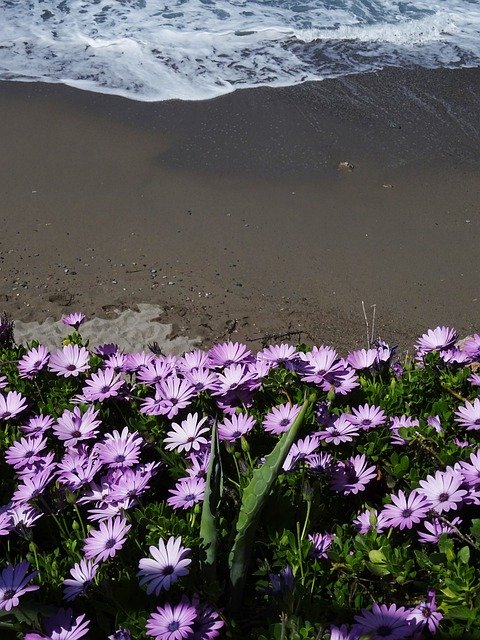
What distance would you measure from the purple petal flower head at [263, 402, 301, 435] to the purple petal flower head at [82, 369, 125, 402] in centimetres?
44

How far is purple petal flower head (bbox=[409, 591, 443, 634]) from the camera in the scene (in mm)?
1534

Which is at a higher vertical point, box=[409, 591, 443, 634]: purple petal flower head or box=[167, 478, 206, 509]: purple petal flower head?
box=[409, 591, 443, 634]: purple petal flower head

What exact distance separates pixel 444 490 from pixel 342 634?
17.5 inches

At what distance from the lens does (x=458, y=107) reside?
23.4ft

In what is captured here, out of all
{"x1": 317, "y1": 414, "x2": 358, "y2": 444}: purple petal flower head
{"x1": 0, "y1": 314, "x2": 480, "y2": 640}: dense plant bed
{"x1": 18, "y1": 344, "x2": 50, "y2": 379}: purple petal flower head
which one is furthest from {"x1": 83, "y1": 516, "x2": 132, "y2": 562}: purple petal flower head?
{"x1": 18, "y1": 344, "x2": 50, "y2": 379}: purple petal flower head

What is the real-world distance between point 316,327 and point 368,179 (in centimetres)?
184

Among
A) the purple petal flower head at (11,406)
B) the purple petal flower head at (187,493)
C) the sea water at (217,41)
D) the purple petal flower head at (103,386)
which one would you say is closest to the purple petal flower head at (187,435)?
the purple petal flower head at (187,493)

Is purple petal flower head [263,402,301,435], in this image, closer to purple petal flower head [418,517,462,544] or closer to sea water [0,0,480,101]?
purple petal flower head [418,517,462,544]

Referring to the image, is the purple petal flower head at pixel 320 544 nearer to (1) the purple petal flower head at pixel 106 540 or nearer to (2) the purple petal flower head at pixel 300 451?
(2) the purple petal flower head at pixel 300 451

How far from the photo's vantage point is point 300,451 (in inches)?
75.0

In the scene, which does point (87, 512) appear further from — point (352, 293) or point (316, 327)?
point (352, 293)

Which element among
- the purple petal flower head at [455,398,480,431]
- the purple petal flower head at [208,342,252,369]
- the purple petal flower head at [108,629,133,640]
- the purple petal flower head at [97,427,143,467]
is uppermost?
the purple petal flower head at [455,398,480,431]

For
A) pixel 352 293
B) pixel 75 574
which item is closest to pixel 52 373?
→ pixel 75 574

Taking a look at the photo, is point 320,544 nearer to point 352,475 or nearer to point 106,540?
point 352,475
